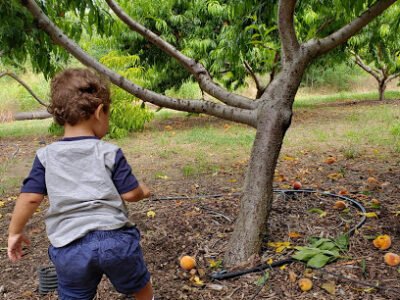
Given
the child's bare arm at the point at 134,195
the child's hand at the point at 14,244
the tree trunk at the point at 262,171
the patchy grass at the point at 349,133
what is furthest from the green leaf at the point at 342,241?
the patchy grass at the point at 349,133

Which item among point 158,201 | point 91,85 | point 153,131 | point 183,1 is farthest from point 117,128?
point 91,85

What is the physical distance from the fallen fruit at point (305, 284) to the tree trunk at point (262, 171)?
14.4 inches

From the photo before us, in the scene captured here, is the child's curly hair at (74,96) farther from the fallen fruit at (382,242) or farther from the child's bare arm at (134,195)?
the fallen fruit at (382,242)

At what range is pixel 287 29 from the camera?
232 cm

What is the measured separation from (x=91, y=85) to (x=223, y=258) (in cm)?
142

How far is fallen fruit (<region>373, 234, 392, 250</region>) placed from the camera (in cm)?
223

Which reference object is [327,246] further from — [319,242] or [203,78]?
[203,78]

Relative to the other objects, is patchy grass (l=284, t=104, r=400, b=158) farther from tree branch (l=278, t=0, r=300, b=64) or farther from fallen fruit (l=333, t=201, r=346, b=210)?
tree branch (l=278, t=0, r=300, b=64)

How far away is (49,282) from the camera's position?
224 cm

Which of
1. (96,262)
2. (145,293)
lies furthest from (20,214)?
(145,293)

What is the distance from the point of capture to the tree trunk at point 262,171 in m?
2.29

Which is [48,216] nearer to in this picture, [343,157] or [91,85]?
[91,85]

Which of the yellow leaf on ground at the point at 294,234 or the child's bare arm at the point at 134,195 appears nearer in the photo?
the child's bare arm at the point at 134,195

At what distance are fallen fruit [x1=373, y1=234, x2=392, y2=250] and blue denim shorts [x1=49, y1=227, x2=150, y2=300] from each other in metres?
1.53
